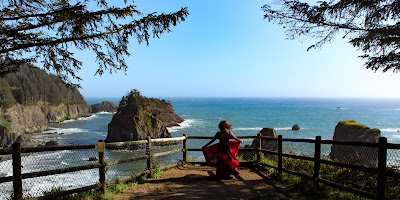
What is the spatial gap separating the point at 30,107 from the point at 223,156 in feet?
270

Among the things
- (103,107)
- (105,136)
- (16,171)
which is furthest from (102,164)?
(103,107)

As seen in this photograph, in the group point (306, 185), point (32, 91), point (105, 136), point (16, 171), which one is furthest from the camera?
point (32, 91)

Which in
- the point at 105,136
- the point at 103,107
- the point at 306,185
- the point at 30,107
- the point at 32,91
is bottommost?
the point at 105,136

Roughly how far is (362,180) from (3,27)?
966 centimetres

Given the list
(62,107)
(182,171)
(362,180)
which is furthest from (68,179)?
(62,107)

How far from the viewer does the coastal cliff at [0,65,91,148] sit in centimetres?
5129

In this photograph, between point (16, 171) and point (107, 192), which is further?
point (107, 192)

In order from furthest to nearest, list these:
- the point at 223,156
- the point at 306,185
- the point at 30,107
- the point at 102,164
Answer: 1. the point at 30,107
2. the point at 223,156
3. the point at 306,185
4. the point at 102,164

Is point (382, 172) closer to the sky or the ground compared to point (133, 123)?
closer to the sky

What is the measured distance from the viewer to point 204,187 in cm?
754

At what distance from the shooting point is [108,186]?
7418 mm

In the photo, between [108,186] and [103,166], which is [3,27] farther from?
[108,186]

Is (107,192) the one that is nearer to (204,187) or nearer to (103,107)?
(204,187)

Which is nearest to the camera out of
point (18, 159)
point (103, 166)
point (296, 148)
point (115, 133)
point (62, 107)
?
point (18, 159)
